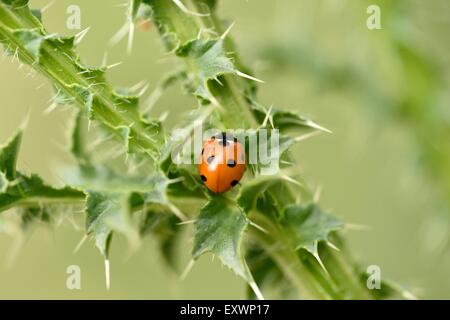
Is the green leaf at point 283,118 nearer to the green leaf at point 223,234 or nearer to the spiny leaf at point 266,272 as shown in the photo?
the green leaf at point 223,234

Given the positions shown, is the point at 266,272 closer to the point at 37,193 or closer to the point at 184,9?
the point at 37,193

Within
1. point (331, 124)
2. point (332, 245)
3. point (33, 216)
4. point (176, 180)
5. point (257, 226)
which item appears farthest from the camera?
point (331, 124)

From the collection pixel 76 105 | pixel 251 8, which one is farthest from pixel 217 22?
pixel 251 8

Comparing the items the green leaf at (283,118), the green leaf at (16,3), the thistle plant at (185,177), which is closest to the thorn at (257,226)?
the thistle plant at (185,177)

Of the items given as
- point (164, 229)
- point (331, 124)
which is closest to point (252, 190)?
point (164, 229)

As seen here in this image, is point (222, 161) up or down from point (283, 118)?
down
